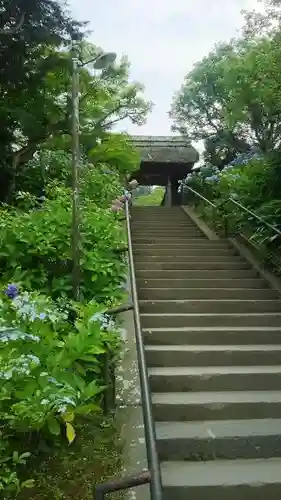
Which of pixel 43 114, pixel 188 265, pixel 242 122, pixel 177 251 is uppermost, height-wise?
pixel 242 122

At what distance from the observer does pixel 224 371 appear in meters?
4.52

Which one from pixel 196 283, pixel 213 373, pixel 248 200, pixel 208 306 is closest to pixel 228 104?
pixel 248 200

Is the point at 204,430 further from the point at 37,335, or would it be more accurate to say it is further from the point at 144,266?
the point at 144,266

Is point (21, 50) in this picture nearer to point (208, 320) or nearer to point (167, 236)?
point (167, 236)

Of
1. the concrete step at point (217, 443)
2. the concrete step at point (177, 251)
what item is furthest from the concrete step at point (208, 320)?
the concrete step at point (177, 251)

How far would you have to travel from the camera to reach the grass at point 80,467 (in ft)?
9.50

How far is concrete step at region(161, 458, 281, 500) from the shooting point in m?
3.17

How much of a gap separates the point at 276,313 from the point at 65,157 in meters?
5.17

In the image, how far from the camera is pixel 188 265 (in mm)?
7523

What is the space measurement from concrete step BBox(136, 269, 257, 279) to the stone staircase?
0.6 inches

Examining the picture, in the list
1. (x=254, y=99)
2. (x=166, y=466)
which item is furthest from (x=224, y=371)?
(x=254, y=99)

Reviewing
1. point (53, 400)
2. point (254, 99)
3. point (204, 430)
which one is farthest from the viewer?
point (254, 99)

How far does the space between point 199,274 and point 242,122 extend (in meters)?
11.4

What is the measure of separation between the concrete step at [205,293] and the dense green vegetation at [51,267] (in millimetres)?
774
